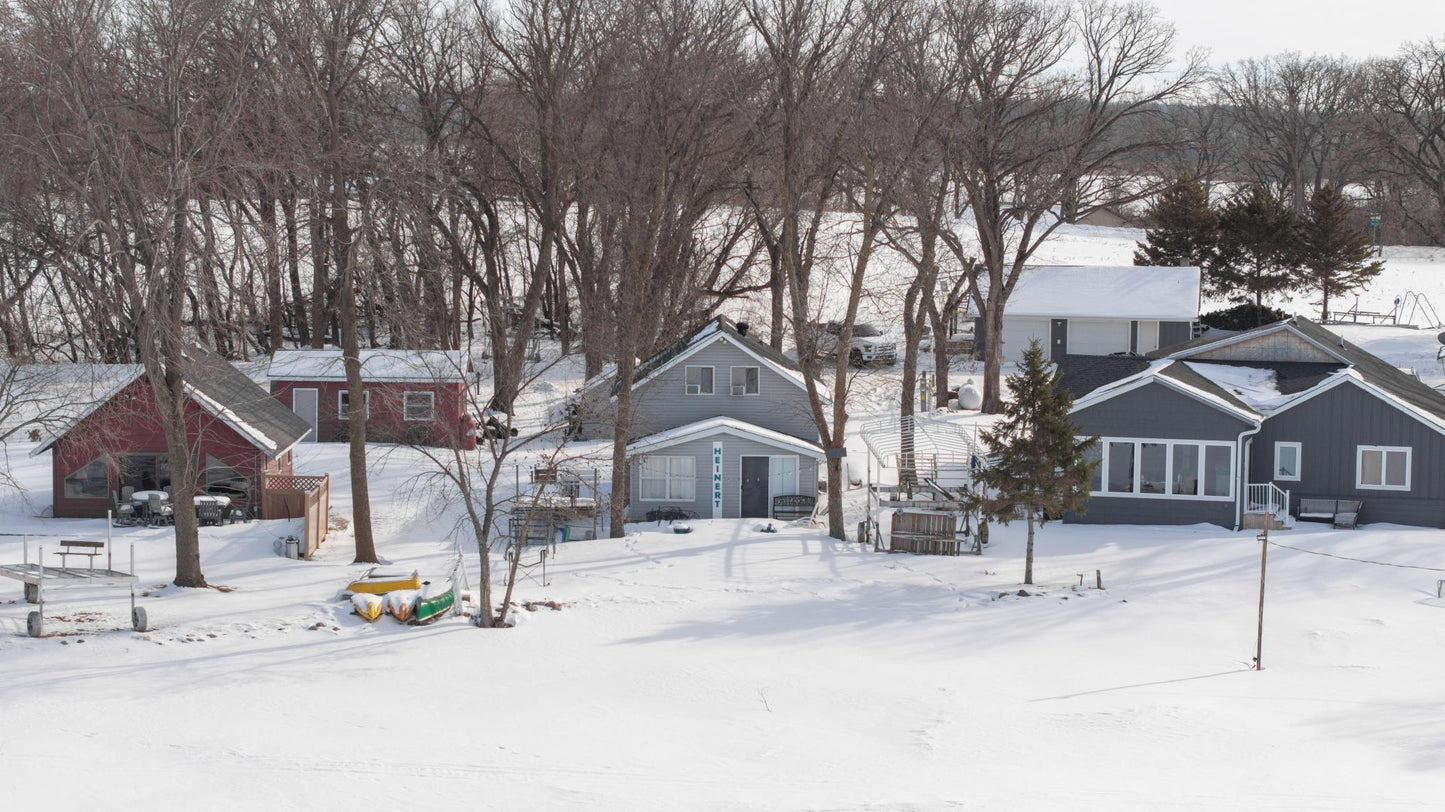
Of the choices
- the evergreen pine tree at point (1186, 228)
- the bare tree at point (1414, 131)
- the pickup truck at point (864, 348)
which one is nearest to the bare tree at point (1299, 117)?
the bare tree at point (1414, 131)

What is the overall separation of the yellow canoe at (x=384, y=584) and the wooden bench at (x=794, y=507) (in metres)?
11.8

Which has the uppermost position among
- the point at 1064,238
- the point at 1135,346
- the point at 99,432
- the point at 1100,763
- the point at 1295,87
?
the point at 1295,87

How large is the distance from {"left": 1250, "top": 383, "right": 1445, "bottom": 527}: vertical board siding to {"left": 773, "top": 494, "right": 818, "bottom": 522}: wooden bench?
10825mm

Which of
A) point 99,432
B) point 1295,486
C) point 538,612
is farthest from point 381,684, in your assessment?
point 1295,486

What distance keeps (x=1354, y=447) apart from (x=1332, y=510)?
1599mm

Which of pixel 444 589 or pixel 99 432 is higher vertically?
pixel 99 432

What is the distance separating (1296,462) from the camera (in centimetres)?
2983

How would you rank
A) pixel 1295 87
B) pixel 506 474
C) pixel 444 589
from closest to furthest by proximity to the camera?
1. pixel 444 589
2. pixel 506 474
3. pixel 1295 87

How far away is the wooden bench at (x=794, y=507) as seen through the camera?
3216 centimetres

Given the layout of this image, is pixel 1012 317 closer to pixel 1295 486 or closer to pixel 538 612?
pixel 1295 486

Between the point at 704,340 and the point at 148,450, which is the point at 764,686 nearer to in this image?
the point at 704,340

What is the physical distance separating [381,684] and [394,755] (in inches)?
123

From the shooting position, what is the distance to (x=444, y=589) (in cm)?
2230

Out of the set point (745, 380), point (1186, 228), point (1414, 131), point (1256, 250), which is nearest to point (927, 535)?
point (745, 380)
